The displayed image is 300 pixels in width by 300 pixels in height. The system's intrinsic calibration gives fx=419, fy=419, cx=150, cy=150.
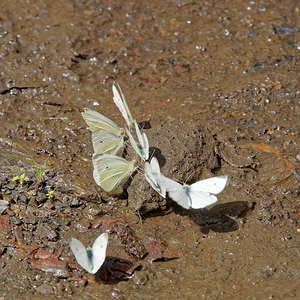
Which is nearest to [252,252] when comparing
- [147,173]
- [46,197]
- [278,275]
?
[278,275]

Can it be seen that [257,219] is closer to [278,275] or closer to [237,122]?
[278,275]

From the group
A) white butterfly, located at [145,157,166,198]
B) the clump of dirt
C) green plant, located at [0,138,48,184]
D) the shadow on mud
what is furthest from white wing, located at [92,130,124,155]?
the shadow on mud

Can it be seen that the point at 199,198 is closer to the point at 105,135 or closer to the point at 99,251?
the point at 99,251

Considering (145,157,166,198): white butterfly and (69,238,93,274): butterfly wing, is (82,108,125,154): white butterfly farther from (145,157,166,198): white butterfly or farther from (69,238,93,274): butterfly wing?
(69,238,93,274): butterfly wing

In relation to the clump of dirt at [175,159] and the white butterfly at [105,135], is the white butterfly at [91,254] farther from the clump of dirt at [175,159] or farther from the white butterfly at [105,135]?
the white butterfly at [105,135]

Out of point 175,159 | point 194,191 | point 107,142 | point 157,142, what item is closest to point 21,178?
point 107,142

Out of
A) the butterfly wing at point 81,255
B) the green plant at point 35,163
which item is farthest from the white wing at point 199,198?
the green plant at point 35,163

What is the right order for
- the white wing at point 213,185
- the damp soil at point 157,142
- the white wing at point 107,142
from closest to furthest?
the white wing at point 213,185, the damp soil at point 157,142, the white wing at point 107,142
